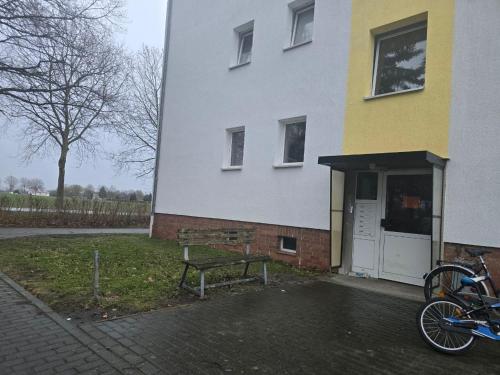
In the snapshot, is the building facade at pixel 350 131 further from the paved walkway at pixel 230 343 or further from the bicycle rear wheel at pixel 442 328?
the bicycle rear wheel at pixel 442 328

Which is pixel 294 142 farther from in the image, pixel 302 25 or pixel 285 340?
pixel 285 340

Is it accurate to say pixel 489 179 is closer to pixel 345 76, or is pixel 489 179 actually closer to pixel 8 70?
pixel 345 76

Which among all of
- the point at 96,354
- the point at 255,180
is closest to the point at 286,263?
the point at 255,180

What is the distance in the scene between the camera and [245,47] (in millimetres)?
12641

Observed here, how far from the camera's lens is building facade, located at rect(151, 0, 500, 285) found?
23.2ft

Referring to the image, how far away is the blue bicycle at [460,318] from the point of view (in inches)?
167

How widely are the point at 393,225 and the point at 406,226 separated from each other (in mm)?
280

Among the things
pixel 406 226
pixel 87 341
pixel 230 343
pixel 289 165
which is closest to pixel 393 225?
pixel 406 226

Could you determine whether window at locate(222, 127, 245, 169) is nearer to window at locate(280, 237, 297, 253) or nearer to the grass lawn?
the grass lawn

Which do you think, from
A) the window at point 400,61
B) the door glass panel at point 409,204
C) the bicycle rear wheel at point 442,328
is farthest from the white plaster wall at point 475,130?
the bicycle rear wheel at point 442,328

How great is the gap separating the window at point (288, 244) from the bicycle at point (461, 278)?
4685mm

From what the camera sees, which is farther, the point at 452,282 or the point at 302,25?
the point at 302,25

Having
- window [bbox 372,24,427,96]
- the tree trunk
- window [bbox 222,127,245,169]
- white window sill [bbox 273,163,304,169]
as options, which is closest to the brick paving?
white window sill [bbox 273,163,304,169]

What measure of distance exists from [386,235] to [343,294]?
1.91m
